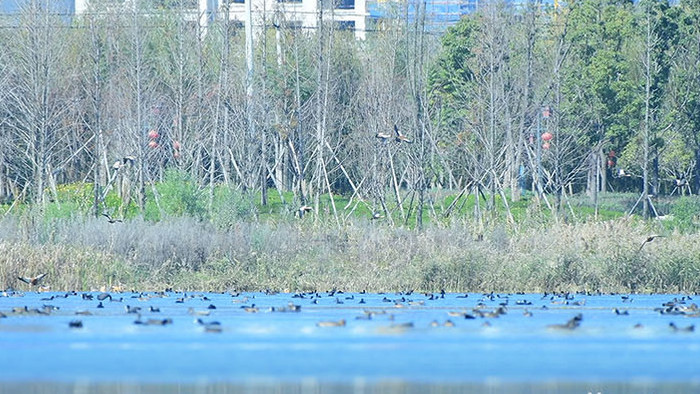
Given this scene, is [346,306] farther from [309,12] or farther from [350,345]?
[309,12]

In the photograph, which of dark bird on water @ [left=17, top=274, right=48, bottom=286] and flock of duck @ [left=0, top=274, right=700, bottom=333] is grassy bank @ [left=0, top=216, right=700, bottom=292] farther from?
flock of duck @ [left=0, top=274, right=700, bottom=333]

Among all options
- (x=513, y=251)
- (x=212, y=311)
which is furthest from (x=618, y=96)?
(x=212, y=311)

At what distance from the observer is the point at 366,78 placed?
4666cm

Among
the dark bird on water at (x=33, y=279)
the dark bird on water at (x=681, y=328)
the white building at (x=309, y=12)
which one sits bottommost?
the dark bird on water at (x=33, y=279)

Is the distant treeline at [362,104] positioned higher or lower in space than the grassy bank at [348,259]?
higher

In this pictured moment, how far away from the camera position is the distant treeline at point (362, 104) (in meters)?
40.2

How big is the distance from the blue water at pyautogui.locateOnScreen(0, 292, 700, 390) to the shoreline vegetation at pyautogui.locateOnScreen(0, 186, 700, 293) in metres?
2.89

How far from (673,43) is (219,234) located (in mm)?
20773

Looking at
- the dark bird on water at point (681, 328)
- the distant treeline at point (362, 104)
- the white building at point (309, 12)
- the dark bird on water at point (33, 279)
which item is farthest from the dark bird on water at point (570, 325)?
the white building at point (309, 12)

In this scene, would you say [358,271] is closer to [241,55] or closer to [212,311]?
[212,311]

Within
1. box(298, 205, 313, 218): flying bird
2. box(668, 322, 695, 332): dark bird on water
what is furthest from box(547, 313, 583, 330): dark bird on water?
box(298, 205, 313, 218): flying bird

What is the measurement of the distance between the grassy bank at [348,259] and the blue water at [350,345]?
2898 mm

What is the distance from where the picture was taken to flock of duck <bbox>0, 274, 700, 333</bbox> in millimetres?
23375

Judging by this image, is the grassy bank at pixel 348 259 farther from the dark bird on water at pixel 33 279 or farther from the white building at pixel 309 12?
Answer: the white building at pixel 309 12
